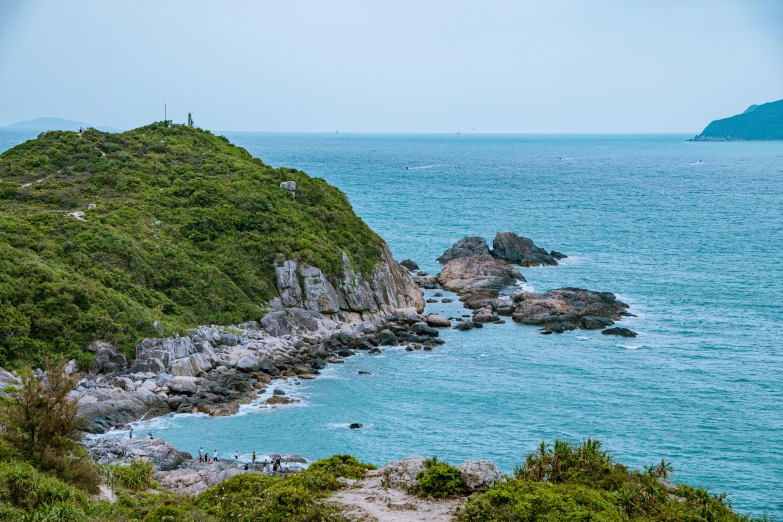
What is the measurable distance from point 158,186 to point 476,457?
48.0 meters

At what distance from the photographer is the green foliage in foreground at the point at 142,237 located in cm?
5131

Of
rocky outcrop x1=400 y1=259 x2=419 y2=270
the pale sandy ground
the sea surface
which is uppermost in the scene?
the pale sandy ground

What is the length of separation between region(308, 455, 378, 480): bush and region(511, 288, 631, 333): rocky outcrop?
126 ft

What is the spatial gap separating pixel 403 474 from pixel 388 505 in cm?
221

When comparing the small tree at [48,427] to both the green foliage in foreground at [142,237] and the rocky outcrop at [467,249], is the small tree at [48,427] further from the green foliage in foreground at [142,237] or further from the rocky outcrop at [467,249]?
the rocky outcrop at [467,249]

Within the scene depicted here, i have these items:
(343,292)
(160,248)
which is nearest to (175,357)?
(160,248)

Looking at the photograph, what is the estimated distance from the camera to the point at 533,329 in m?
67.3

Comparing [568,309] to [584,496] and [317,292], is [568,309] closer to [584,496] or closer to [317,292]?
[317,292]

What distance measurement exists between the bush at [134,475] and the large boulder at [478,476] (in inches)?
569

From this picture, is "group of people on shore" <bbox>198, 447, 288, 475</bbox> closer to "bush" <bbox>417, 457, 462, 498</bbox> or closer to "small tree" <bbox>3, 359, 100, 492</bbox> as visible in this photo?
"small tree" <bbox>3, 359, 100, 492</bbox>

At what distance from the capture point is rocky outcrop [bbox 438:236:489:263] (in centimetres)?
9056

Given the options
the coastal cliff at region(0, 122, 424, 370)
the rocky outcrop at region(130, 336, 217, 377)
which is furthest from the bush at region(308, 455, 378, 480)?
the coastal cliff at region(0, 122, 424, 370)

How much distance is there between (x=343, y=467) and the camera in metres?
30.1

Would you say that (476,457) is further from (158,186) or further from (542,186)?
(542,186)
